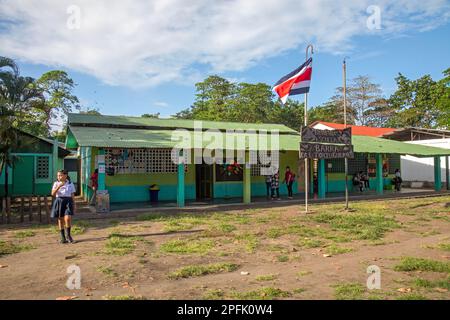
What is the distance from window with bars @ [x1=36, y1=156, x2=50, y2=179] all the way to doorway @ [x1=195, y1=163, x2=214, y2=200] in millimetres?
6983

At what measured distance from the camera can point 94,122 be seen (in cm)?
1691

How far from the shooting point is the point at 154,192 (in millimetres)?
15484

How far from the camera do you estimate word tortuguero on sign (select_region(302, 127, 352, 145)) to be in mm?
12430

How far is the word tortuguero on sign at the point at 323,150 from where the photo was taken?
12409 millimetres

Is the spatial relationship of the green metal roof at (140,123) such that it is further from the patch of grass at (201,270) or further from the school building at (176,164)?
the patch of grass at (201,270)

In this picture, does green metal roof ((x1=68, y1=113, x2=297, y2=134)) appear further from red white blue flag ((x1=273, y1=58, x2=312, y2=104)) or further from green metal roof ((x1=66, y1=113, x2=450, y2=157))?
red white blue flag ((x1=273, y1=58, x2=312, y2=104))

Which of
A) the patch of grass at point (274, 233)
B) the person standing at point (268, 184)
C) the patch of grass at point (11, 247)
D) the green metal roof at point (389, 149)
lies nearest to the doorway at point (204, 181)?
the person standing at point (268, 184)

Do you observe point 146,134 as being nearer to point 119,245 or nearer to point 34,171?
point 34,171

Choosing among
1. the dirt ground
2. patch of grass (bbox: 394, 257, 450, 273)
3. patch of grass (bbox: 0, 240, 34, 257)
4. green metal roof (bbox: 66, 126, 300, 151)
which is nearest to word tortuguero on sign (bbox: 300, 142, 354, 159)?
the dirt ground

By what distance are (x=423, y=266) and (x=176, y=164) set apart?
1169cm

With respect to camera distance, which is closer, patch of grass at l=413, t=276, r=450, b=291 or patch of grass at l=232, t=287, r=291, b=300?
patch of grass at l=232, t=287, r=291, b=300

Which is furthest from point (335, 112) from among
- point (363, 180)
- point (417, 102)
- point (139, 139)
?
point (139, 139)

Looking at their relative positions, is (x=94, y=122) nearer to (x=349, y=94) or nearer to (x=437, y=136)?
(x=437, y=136)
